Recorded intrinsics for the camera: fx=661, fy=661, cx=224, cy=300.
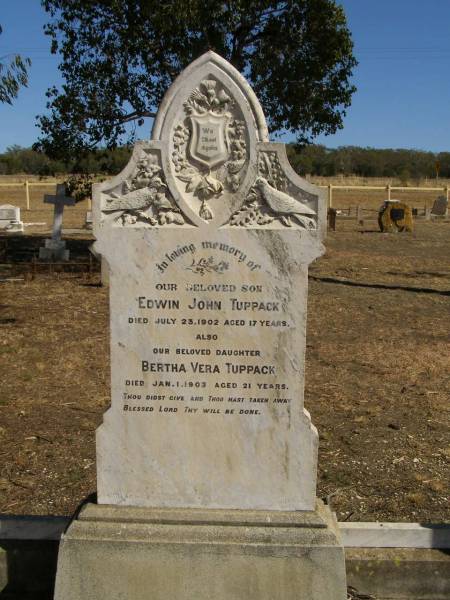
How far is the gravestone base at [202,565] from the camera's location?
3094mm

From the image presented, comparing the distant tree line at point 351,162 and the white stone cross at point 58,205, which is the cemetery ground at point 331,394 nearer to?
the white stone cross at point 58,205

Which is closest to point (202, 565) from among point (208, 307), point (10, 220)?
point (208, 307)

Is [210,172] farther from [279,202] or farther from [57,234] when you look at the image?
[57,234]

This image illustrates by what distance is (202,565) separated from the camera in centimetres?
311

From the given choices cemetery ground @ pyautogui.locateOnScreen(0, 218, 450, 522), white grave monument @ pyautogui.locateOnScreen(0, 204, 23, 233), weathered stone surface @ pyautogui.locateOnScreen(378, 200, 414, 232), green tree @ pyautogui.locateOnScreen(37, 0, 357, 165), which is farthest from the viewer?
weathered stone surface @ pyautogui.locateOnScreen(378, 200, 414, 232)

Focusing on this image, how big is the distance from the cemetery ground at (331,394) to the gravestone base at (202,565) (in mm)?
1179

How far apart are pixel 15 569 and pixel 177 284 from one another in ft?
5.75

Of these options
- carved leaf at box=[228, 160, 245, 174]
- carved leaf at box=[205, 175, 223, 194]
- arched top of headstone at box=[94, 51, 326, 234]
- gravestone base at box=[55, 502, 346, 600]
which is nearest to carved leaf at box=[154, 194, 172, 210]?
arched top of headstone at box=[94, 51, 326, 234]

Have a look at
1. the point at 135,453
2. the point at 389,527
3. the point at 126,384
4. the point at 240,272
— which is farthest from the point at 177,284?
the point at 389,527

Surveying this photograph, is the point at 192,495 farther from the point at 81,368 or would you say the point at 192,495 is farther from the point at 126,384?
the point at 81,368

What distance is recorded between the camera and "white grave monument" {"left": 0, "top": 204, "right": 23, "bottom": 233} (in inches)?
869

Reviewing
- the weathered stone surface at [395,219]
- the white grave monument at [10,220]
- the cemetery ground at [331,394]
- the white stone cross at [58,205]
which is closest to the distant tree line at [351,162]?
the weathered stone surface at [395,219]

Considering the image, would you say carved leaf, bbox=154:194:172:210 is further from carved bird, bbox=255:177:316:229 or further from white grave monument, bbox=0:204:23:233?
white grave monument, bbox=0:204:23:233

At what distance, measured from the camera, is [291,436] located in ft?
10.7
